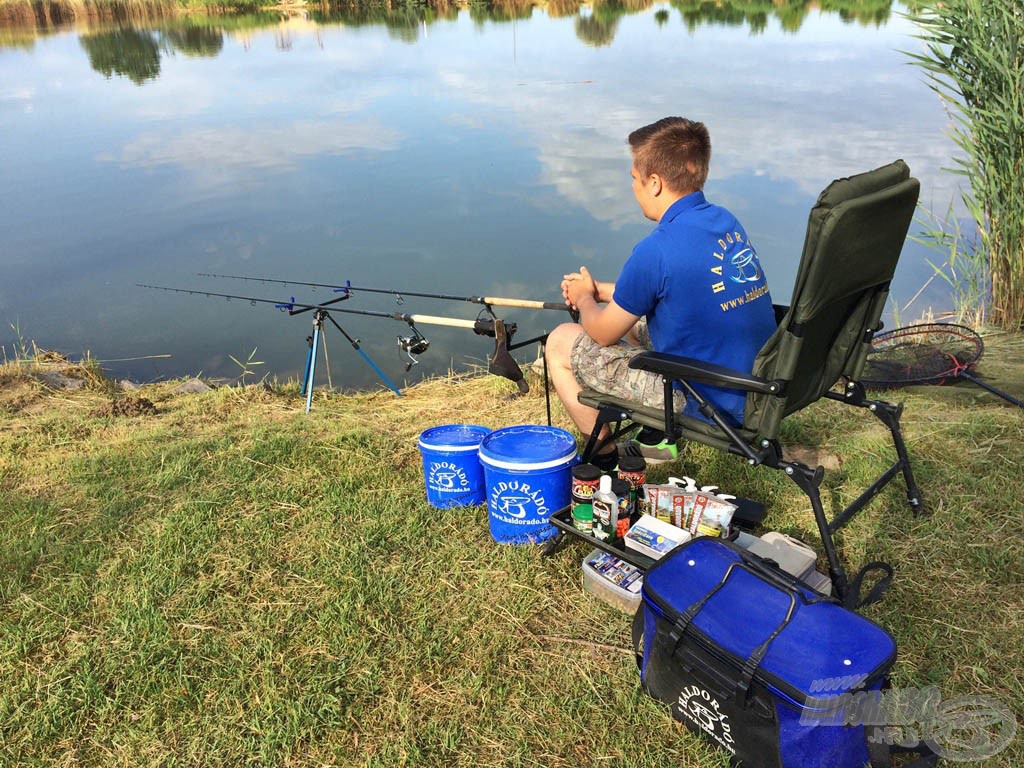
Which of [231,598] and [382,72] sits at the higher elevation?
[382,72]

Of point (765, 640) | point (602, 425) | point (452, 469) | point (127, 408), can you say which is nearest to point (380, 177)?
point (127, 408)

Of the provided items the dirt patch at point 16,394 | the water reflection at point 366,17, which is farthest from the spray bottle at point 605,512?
the water reflection at point 366,17

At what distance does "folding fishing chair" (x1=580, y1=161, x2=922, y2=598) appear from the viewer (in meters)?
1.81

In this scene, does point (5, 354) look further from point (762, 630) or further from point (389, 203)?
point (762, 630)

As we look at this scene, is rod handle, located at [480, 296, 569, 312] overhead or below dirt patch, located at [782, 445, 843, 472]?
overhead

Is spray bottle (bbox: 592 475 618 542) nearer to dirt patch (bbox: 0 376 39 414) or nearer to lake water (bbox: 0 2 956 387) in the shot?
lake water (bbox: 0 2 956 387)

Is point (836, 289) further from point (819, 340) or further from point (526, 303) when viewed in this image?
→ point (526, 303)

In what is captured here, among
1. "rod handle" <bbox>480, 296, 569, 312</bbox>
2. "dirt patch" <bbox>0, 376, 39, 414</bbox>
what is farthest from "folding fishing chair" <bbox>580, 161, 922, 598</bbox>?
"dirt patch" <bbox>0, 376, 39, 414</bbox>

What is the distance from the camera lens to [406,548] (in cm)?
246

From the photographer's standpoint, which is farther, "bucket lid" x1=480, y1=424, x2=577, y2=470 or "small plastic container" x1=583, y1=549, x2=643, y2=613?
"bucket lid" x1=480, y1=424, x2=577, y2=470

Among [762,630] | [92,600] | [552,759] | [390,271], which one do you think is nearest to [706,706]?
[762,630]

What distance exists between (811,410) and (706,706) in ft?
6.25
